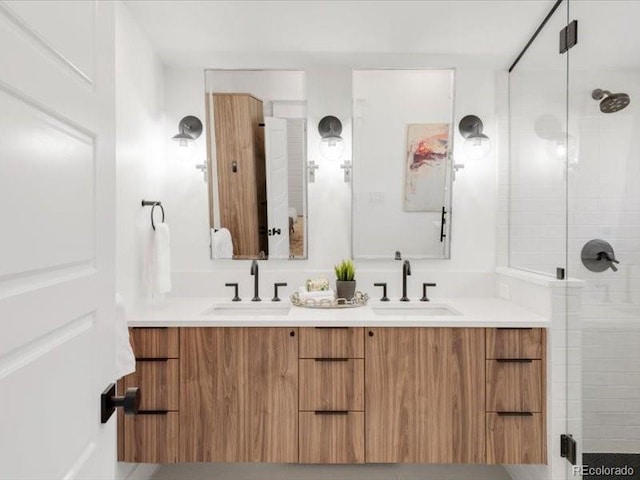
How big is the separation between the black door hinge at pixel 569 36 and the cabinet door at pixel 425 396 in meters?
1.42

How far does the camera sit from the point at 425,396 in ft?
6.61

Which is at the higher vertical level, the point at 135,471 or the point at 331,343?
the point at 331,343

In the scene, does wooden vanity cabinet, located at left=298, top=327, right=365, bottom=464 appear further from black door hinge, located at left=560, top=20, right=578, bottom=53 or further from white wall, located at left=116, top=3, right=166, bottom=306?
black door hinge, located at left=560, top=20, right=578, bottom=53

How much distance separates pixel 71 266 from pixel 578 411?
212cm

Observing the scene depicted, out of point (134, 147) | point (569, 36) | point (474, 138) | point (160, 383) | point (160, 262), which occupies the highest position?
point (569, 36)

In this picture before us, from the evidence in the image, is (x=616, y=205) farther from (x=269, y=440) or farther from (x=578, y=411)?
(x=269, y=440)

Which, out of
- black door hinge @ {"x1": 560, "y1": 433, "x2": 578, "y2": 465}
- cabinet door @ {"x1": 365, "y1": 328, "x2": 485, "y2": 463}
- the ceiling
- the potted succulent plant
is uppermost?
the ceiling

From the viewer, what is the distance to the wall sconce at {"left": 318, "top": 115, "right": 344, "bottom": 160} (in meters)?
2.58

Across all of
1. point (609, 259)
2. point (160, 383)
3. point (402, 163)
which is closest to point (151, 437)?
point (160, 383)

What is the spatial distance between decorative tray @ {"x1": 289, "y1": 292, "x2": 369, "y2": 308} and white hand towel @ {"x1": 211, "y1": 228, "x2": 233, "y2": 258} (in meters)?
0.52

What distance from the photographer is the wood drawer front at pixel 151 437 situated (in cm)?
202

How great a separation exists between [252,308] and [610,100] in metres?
2.03

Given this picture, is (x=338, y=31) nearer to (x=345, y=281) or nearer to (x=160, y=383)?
(x=345, y=281)

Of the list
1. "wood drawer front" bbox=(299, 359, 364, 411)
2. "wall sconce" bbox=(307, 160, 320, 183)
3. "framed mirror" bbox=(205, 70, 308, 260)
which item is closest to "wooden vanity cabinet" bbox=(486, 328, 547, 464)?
"wood drawer front" bbox=(299, 359, 364, 411)
